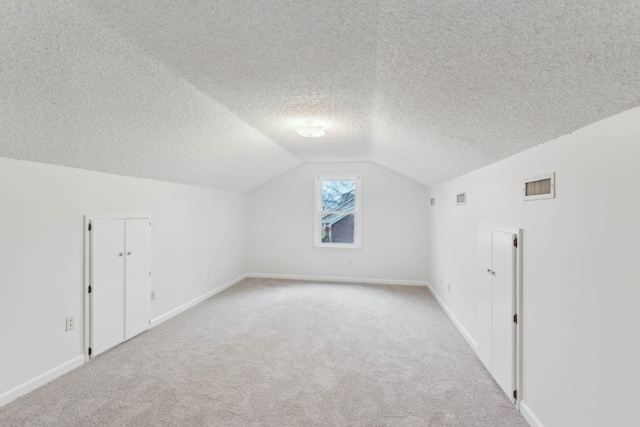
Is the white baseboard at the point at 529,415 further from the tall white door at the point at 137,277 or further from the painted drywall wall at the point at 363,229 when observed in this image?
the painted drywall wall at the point at 363,229

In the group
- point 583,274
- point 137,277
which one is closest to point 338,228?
point 137,277

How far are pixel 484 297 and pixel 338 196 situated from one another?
389 centimetres

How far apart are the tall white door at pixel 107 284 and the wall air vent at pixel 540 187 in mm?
3622

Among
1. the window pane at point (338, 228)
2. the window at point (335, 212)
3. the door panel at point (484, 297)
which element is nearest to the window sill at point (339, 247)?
the window at point (335, 212)

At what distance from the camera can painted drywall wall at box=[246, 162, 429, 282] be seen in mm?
6180

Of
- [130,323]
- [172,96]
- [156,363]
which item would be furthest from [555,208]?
[130,323]

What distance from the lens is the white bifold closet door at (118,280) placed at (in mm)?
3127

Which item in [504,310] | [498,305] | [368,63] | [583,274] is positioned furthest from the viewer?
[498,305]

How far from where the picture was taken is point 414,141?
3363mm

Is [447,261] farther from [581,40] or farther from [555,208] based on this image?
[581,40]

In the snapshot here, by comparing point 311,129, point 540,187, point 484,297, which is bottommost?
point 484,297

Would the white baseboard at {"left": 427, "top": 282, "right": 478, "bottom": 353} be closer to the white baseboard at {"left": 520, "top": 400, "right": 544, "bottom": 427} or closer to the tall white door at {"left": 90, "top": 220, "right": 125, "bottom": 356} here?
the white baseboard at {"left": 520, "top": 400, "right": 544, "bottom": 427}

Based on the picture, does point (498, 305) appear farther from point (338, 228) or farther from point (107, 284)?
point (338, 228)

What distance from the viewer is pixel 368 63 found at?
1.88 meters
